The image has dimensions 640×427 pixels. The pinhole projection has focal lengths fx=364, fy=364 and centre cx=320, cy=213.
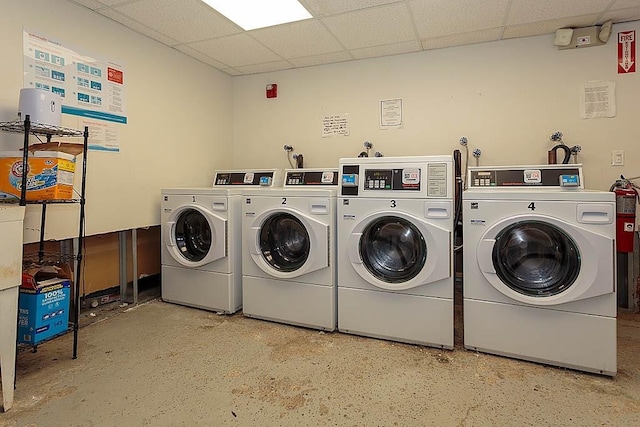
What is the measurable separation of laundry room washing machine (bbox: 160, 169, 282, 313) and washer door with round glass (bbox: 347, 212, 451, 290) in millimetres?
1022

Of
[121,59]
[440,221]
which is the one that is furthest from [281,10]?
[440,221]

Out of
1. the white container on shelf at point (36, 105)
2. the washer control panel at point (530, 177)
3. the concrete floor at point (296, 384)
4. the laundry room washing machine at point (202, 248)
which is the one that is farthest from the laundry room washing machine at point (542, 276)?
the white container on shelf at point (36, 105)

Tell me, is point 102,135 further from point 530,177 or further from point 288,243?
point 530,177

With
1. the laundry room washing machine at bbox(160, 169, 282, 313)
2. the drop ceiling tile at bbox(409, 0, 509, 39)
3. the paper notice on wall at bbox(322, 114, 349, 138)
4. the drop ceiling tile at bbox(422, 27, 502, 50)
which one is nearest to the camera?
the drop ceiling tile at bbox(409, 0, 509, 39)

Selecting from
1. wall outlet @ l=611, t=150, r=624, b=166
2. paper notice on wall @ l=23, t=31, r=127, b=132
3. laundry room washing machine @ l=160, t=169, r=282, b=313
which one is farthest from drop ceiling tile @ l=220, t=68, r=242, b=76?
wall outlet @ l=611, t=150, r=624, b=166

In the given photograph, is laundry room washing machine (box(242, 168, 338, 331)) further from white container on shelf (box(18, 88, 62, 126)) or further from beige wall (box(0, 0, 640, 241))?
white container on shelf (box(18, 88, 62, 126))

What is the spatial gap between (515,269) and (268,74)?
3160mm

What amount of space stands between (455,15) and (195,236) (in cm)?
270

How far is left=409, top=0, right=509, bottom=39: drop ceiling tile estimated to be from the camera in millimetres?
2521

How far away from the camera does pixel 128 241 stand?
3.20 metres

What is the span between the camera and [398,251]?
96.3 inches

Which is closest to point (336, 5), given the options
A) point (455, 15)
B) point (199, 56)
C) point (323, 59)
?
point (455, 15)

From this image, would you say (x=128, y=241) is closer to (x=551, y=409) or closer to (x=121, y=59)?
(x=121, y=59)

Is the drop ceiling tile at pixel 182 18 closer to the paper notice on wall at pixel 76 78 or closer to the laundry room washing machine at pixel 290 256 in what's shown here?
the paper notice on wall at pixel 76 78
